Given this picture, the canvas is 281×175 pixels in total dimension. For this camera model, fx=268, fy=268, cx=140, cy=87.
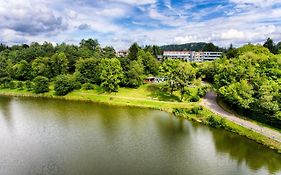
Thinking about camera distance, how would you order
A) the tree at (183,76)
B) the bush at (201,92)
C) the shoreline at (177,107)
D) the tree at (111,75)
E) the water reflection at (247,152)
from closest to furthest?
1. the water reflection at (247,152)
2. the shoreline at (177,107)
3. the tree at (183,76)
4. the bush at (201,92)
5. the tree at (111,75)

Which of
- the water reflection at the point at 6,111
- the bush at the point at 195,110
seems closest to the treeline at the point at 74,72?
the water reflection at the point at 6,111

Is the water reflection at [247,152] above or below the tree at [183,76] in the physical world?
below

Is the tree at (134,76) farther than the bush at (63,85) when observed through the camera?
Yes

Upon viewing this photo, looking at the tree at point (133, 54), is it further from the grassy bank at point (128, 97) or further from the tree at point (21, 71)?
the tree at point (21, 71)

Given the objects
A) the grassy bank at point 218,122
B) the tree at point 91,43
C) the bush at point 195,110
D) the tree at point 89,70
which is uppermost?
the tree at point 91,43

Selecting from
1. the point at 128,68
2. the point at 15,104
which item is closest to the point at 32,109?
the point at 15,104

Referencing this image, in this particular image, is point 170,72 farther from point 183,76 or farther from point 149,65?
point 149,65

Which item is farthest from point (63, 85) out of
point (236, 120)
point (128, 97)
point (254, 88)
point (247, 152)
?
point (247, 152)
